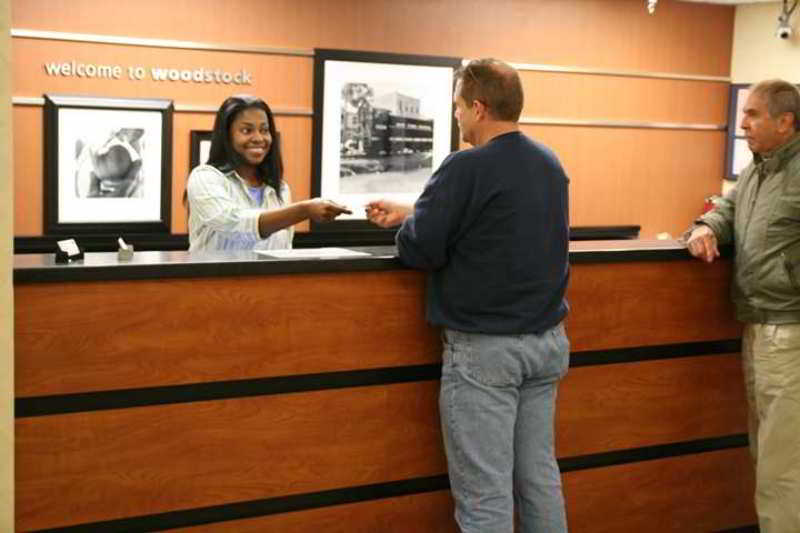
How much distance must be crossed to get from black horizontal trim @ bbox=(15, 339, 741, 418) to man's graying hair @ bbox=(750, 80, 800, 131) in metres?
0.94

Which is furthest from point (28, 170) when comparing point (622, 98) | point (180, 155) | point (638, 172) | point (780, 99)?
point (638, 172)

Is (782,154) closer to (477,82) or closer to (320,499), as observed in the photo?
(477,82)

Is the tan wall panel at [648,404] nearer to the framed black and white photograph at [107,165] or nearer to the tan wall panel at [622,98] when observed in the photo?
the framed black and white photograph at [107,165]

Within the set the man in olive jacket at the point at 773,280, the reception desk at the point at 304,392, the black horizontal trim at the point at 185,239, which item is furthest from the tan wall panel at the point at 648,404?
the black horizontal trim at the point at 185,239

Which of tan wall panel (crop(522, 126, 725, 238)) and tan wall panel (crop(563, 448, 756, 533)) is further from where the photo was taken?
tan wall panel (crop(522, 126, 725, 238))

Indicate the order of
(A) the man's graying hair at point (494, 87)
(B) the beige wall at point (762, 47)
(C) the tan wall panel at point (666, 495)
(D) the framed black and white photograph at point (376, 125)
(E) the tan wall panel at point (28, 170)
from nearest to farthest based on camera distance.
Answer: (A) the man's graying hair at point (494, 87)
(C) the tan wall panel at point (666, 495)
(E) the tan wall panel at point (28, 170)
(D) the framed black and white photograph at point (376, 125)
(B) the beige wall at point (762, 47)

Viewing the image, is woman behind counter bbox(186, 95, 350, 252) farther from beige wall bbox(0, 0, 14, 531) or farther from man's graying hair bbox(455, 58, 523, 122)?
beige wall bbox(0, 0, 14, 531)

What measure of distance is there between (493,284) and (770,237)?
3.55 ft

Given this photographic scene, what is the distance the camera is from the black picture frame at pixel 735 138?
756 cm

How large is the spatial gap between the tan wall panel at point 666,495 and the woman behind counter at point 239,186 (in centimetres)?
136

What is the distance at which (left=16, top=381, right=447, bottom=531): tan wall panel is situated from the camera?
2.76m

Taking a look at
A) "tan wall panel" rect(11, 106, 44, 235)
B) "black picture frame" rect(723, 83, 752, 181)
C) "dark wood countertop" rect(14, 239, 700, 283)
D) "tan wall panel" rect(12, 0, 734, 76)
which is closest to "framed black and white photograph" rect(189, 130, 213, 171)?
"tan wall panel" rect(12, 0, 734, 76)

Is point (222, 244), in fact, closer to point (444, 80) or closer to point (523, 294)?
point (523, 294)

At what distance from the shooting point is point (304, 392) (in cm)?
304
